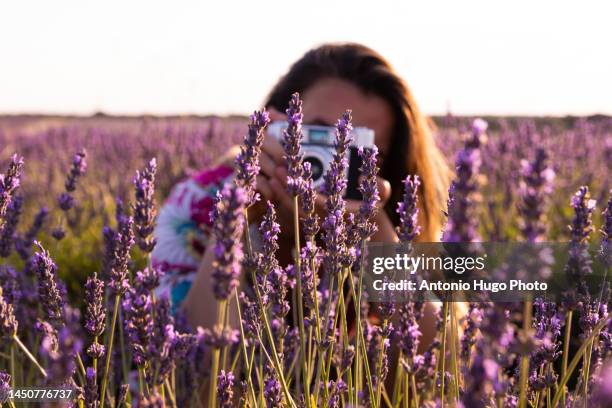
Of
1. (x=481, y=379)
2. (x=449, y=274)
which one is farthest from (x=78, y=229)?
(x=481, y=379)

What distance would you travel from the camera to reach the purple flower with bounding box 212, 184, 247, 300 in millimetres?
795

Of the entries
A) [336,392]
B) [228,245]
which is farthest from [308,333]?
[228,245]

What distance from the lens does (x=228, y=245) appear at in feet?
2.64

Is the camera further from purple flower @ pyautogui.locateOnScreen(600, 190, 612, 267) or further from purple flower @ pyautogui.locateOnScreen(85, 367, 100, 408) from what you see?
purple flower @ pyautogui.locateOnScreen(85, 367, 100, 408)

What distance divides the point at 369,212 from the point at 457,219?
60cm

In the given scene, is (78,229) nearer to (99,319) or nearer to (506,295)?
(99,319)

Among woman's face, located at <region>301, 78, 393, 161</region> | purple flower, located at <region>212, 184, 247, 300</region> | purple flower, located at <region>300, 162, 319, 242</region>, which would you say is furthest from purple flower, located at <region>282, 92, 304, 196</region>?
woman's face, located at <region>301, 78, 393, 161</region>

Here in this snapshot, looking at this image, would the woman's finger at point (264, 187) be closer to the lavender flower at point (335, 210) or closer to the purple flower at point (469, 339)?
the lavender flower at point (335, 210)

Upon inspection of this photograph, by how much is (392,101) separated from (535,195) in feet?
8.68

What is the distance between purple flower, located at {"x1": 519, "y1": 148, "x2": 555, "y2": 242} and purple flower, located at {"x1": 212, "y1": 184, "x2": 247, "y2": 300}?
0.30 m

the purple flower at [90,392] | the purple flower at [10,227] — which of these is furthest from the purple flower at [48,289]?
the purple flower at [10,227]

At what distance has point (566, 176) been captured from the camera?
5.52 meters

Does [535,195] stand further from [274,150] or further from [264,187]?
[274,150]

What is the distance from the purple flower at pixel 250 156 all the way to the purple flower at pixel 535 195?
1.51 feet
